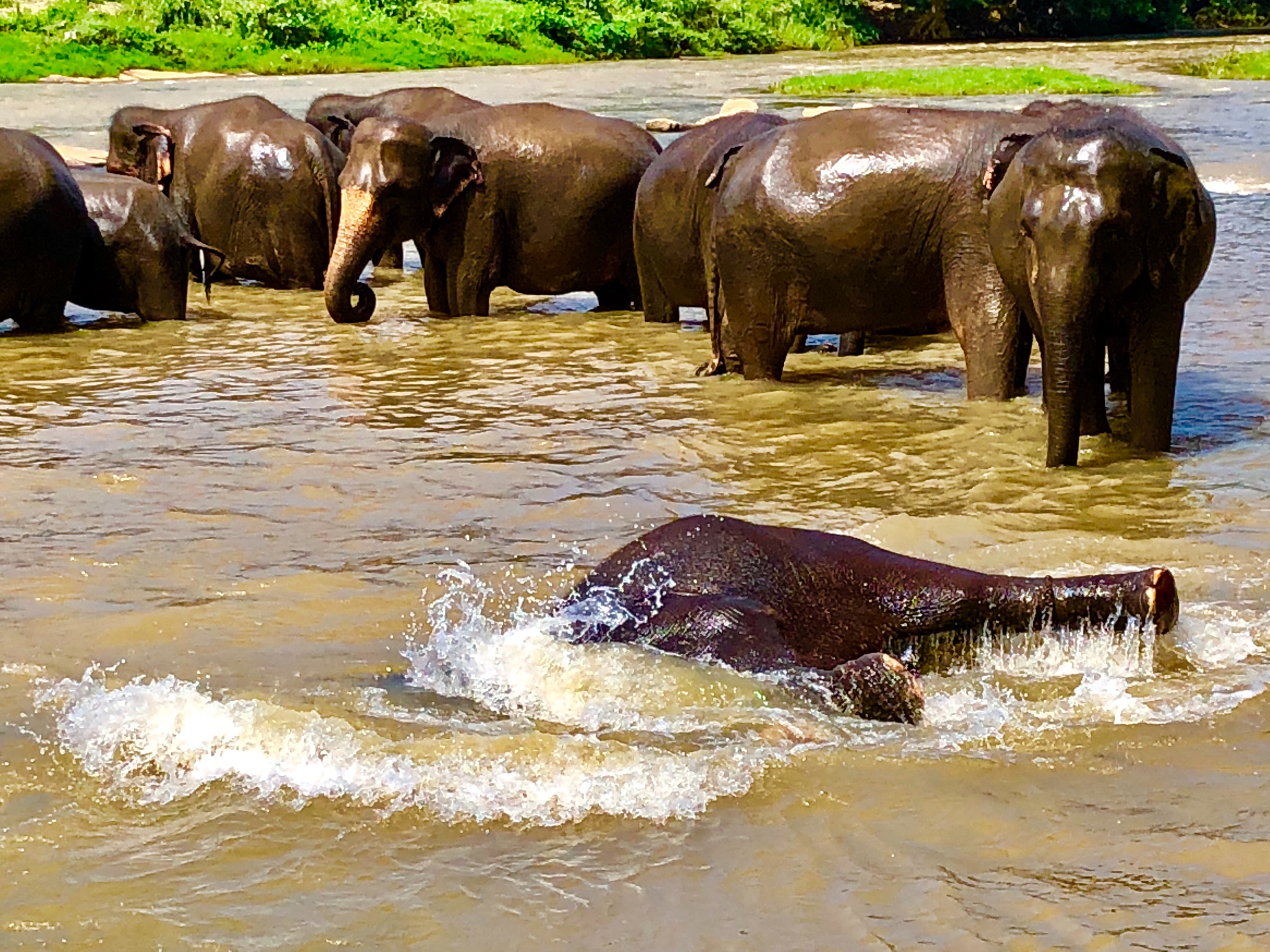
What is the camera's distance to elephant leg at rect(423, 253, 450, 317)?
11.4 m

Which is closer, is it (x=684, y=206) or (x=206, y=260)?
(x=684, y=206)

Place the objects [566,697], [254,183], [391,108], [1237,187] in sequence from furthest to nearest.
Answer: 1. [1237,187]
2. [391,108]
3. [254,183]
4. [566,697]

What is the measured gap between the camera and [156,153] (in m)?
12.8

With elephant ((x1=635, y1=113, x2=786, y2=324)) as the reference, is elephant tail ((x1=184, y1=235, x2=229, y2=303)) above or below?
below

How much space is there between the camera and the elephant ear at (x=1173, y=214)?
6.43 meters

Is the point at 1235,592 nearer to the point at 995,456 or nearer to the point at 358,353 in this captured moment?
the point at 995,456

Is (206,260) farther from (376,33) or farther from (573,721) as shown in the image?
(376,33)

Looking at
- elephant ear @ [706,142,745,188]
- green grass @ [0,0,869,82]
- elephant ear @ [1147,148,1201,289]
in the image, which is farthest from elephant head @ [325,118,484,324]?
green grass @ [0,0,869,82]

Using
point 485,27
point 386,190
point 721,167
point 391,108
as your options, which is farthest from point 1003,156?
point 485,27

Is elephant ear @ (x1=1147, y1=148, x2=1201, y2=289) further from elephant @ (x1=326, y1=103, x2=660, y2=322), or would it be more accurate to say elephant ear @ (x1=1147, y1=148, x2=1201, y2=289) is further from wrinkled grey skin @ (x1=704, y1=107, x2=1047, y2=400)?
elephant @ (x1=326, y1=103, x2=660, y2=322)

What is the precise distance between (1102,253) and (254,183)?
739cm

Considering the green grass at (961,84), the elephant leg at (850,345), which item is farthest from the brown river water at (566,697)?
the green grass at (961,84)

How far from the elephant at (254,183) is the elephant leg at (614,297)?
1.98 meters

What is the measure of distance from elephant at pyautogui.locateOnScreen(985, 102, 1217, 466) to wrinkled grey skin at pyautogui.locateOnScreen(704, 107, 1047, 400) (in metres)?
0.73
